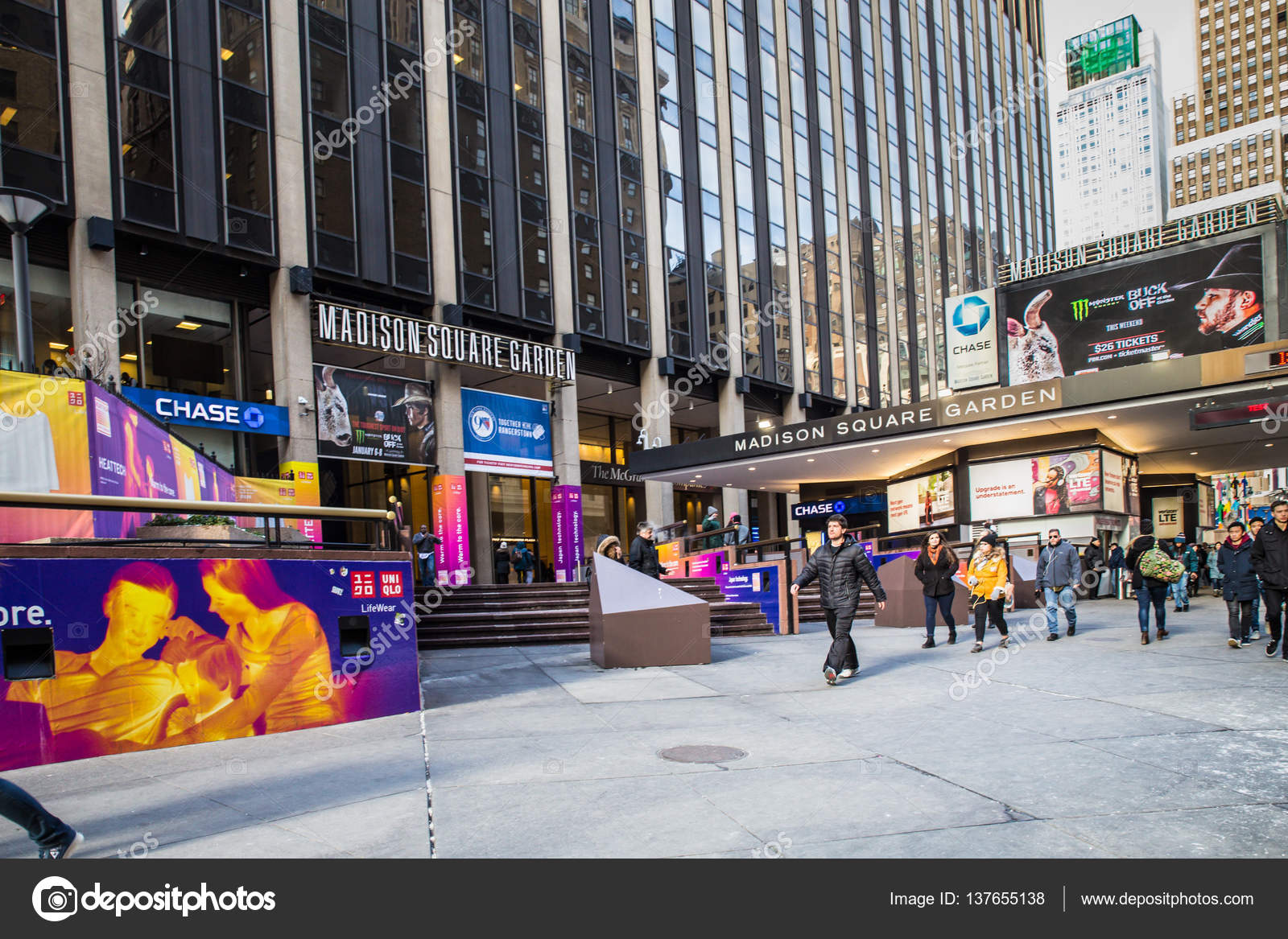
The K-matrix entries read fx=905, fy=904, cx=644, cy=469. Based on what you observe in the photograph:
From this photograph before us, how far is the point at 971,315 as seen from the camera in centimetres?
3753

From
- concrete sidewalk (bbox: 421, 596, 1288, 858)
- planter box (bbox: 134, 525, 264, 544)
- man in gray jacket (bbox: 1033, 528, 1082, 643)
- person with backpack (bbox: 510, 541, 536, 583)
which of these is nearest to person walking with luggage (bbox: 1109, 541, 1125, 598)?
man in gray jacket (bbox: 1033, 528, 1082, 643)

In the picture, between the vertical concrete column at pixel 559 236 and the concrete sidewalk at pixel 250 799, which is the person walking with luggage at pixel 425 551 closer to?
the vertical concrete column at pixel 559 236

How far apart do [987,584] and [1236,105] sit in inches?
6010

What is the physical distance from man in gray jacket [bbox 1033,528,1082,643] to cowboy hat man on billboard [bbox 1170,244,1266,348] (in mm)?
22711

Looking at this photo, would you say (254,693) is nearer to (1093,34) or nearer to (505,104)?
(505,104)

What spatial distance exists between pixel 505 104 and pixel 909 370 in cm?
3022

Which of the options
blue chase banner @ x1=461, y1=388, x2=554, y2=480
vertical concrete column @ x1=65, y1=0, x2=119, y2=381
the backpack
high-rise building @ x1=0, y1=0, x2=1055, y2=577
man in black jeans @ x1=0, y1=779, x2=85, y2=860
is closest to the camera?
man in black jeans @ x1=0, y1=779, x2=85, y2=860

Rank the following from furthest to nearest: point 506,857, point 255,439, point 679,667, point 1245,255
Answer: point 1245,255, point 255,439, point 679,667, point 506,857

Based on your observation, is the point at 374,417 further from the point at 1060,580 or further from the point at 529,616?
the point at 1060,580

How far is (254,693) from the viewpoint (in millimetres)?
7539

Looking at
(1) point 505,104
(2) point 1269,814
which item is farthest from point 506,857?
(1) point 505,104

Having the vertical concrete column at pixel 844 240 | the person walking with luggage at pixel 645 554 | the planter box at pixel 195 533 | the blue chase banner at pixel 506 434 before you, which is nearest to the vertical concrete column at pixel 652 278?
the blue chase banner at pixel 506 434

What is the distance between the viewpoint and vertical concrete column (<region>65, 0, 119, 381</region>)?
19312 millimetres

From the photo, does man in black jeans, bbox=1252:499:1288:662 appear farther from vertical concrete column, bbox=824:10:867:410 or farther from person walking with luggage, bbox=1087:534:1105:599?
vertical concrete column, bbox=824:10:867:410
